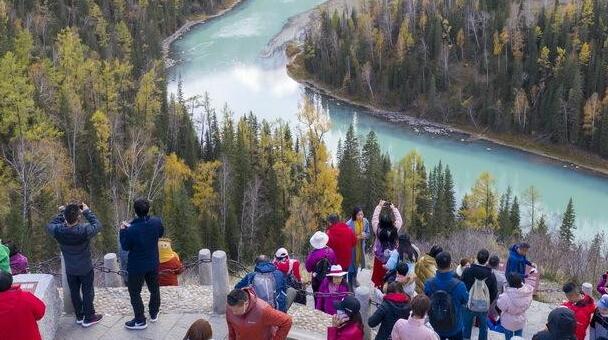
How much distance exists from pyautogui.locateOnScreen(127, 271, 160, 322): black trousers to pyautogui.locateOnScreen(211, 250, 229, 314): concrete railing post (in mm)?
1303

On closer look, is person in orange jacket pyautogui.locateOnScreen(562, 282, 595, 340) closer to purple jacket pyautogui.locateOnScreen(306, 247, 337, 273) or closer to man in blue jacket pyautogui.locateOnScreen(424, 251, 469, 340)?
man in blue jacket pyautogui.locateOnScreen(424, 251, 469, 340)

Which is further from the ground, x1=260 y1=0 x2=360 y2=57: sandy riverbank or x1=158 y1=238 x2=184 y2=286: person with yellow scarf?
x1=158 y1=238 x2=184 y2=286: person with yellow scarf

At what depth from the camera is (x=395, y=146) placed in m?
90.2

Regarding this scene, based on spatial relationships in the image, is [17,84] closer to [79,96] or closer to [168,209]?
[79,96]

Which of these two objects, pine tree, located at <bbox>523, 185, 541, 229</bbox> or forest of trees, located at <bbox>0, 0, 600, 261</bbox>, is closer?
forest of trees, located at <bbox>0, 0, 600, 261</bbox>

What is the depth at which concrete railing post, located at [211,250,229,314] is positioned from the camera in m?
14.8

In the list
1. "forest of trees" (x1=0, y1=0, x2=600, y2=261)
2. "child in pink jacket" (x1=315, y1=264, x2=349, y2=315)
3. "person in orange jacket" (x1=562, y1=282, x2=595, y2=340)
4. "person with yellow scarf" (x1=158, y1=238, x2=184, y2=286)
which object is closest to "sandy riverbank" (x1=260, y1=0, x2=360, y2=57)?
"forest of trees" (x1=0, y1=0, x2=600, y2=261)

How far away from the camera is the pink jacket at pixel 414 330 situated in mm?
10445

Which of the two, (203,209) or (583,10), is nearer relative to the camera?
(203,209)

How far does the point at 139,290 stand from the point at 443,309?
18.6ft

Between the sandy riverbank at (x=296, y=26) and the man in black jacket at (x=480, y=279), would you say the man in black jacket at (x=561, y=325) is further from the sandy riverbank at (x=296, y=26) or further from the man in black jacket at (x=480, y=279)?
the sandy riverbank at (x=296, y=26)

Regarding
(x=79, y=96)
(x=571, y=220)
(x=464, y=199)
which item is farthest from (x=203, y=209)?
(x=571, y=220)

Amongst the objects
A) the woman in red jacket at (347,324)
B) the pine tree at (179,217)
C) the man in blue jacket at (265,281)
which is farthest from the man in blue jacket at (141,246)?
the pine tree at (179,217)

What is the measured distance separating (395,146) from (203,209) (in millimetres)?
33718
